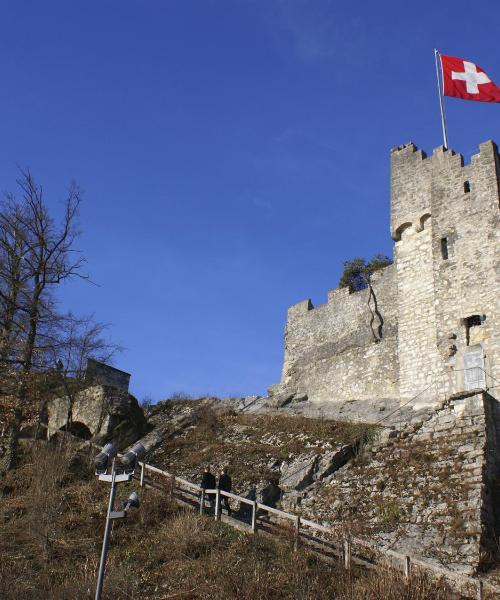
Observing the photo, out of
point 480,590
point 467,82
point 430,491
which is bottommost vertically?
point 480,590

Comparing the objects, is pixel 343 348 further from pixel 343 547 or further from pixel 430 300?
pixel 343 547

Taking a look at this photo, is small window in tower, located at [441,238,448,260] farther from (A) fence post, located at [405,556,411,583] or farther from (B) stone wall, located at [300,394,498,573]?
(A) fence post, located at [405,556,411,583]

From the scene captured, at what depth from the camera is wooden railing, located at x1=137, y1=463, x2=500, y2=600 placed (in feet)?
42.8

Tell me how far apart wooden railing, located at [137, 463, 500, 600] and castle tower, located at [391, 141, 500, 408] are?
8.12m

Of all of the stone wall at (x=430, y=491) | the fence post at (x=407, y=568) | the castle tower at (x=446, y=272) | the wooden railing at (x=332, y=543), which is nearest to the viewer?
the fence post at (x=407, y=568)

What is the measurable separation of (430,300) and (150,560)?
45.4ft

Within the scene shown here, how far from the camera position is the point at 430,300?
2448cm

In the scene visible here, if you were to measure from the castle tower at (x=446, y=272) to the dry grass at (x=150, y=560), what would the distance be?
9924 mm

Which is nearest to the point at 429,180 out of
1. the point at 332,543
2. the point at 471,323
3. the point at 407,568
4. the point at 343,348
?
the point at 471,323

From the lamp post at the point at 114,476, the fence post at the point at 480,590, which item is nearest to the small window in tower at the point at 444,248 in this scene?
the fence post at the point at 480,590

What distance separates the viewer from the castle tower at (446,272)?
2250 cm

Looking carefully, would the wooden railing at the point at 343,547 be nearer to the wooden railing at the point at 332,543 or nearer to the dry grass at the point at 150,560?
the wooden railing at the point at 332,543

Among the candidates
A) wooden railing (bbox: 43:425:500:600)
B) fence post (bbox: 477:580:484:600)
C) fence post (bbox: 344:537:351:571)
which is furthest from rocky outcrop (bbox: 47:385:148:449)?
fence post (bbox: 477:580:484:600)

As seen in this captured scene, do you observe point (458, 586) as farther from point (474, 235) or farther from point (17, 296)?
point (17, 296)
